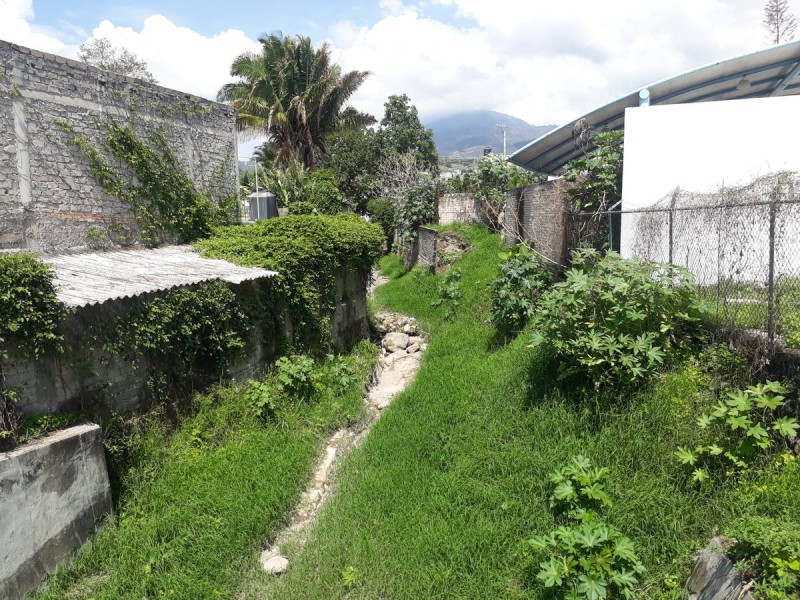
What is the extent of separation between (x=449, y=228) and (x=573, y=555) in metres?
13.9

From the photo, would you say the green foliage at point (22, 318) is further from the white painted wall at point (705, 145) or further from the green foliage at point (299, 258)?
the white painted wall at point (705, 145)

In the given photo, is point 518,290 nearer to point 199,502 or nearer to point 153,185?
point 199,502

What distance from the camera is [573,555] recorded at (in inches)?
163

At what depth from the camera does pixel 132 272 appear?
737 cm

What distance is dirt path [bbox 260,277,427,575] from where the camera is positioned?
554 cm

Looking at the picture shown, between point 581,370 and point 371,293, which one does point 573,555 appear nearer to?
point 581,370

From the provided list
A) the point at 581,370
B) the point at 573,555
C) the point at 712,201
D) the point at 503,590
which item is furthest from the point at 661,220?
the point at 503,590

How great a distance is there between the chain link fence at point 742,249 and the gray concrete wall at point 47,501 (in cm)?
661

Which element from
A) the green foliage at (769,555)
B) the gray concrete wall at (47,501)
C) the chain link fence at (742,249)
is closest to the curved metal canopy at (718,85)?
the chain link fence at (742,249)

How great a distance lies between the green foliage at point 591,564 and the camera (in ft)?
12.7

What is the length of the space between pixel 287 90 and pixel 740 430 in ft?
72.9

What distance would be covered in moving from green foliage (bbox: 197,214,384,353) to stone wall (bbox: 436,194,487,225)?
6.95 m

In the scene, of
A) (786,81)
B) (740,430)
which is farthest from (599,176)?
(740,430)

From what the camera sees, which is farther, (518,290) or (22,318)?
(518,290)
